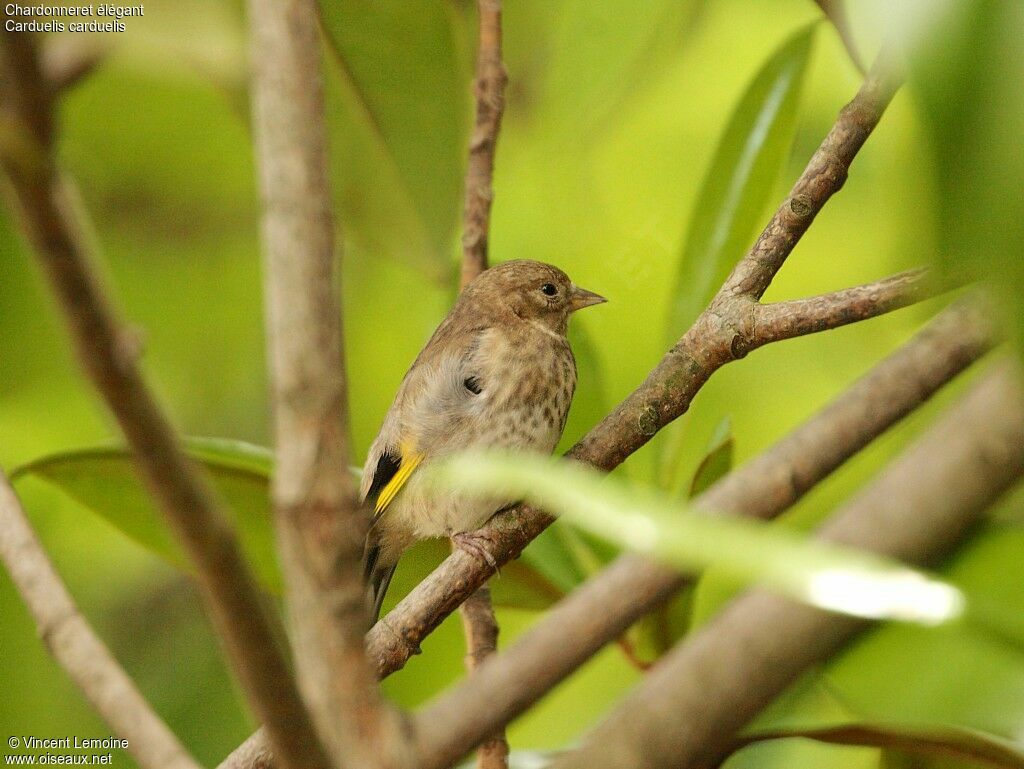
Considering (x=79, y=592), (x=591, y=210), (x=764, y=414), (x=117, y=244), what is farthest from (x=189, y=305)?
(x=764, y=414)

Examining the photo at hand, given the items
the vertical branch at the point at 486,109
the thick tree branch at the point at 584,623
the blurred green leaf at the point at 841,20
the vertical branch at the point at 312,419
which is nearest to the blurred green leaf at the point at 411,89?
the vertical branch at the point at 486,109

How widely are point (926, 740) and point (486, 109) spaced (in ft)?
2.87

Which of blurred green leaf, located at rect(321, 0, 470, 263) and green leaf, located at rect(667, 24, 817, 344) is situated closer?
green leaf, located at rect(667, 24, 817, 344)

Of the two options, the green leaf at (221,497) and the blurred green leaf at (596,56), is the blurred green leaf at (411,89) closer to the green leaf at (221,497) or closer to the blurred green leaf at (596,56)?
the green leaf at (221,497)

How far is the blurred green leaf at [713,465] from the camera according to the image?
116cm

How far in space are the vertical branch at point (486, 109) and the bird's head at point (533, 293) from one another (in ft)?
0.70

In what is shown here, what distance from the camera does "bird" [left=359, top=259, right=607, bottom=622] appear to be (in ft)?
4.70

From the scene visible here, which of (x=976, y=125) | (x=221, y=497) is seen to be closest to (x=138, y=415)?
(x=976, y=125)

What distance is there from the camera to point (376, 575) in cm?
153

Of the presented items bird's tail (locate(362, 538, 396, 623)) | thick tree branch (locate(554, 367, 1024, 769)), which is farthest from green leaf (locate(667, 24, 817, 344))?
thick tree branch (locate(554, 367, 1024, 769))

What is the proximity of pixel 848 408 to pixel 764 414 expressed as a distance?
1.42 meters

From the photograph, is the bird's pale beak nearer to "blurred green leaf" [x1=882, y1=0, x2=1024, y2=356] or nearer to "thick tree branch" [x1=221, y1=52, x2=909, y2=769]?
"thick tree branch" [x1=221, y1=52, x2=909, y2=769]

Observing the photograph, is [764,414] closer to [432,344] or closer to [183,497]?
[432,344]

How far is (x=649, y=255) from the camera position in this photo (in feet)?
6.38
